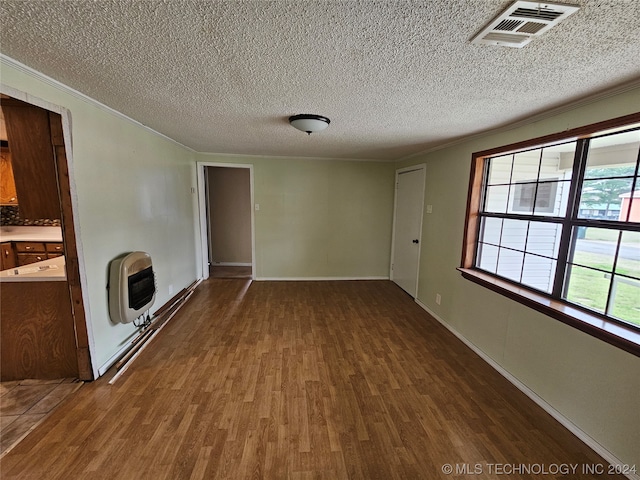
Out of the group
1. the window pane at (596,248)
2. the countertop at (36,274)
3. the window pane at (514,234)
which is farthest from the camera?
the window pane at (514,234)

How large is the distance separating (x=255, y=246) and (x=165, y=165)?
1.88m

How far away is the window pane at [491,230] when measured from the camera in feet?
8.41

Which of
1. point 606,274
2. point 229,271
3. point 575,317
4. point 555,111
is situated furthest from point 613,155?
A: point 229,271

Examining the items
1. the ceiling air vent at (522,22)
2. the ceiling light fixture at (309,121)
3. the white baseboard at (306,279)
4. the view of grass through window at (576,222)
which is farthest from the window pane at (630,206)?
the white baseboard at (306,279)

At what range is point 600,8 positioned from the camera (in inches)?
36.4

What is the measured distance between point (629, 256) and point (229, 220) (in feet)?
18.0

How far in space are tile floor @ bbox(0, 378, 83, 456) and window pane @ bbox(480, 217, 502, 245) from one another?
3.81 meters

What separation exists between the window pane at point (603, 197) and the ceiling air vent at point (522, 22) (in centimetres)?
118

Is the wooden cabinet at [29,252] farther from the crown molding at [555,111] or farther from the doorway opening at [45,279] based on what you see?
the crown molding at [555,111]

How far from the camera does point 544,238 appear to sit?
2.10 metres

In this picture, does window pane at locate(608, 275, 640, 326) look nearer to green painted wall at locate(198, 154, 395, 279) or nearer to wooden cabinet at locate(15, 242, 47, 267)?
green painted wall at locate(198, 154, 395, 279)

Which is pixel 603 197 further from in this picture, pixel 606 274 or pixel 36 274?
pixel 36 274

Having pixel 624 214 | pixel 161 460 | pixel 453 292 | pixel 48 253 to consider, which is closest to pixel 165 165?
pixel 48 253

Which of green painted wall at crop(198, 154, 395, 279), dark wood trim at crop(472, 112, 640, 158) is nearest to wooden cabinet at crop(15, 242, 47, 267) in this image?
green painted wall at crop(198, 154, 395, 279)
